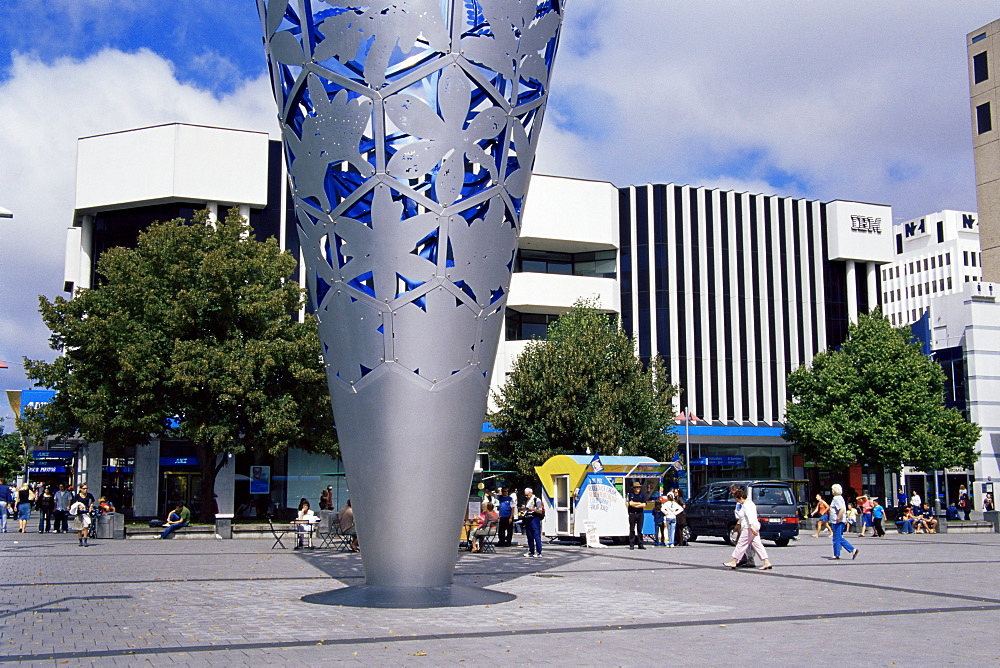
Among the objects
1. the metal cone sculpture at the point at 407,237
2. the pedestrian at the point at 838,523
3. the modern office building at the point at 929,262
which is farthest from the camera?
the modern office building at the point at 929,262

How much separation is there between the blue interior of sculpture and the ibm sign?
49671mm

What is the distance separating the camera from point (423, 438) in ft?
41.7

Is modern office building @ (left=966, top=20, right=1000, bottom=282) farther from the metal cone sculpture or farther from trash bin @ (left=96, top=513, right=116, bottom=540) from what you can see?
the metal cone sculpture

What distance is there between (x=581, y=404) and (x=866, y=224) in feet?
98.4

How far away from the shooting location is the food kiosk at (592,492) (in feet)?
87.0

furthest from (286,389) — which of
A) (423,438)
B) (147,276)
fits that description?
(423,438)

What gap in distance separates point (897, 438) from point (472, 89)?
34.6 meters

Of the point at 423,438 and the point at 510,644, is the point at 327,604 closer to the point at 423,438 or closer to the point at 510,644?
the point at 423,438

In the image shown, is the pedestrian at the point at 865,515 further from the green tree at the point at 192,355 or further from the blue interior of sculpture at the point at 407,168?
the blue interior of sculpture at the point at 407,168

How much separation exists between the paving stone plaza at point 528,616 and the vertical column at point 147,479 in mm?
24120

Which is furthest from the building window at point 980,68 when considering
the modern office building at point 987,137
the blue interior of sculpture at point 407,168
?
the blue interior of sculpture at point 407,168

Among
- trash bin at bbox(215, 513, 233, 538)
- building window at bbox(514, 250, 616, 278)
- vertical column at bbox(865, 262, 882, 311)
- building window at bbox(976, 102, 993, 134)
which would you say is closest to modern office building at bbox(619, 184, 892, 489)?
vertical column at bbox(865, 262, 882, 311)

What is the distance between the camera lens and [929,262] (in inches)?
5064

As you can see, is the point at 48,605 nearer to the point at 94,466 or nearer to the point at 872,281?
the point at 94,466
